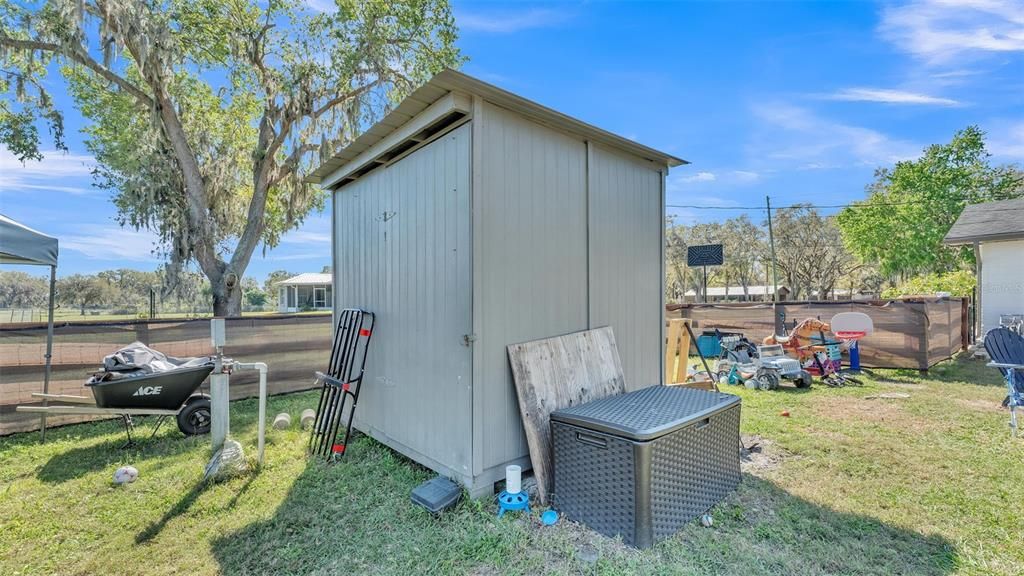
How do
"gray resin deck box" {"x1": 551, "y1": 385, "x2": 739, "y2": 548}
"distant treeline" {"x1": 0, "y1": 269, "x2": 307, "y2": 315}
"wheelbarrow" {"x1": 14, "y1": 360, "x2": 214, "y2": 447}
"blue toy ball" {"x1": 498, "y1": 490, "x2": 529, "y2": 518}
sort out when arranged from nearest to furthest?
"gray resin deck box" {"x1": 551, "y1": 385, "x2": 739, "y2": 548} → "blue toy ball" {"x1": 498, "y1": 490, "x2": 529, "y2": 518} → "wheelbarrow" {"x1": 14, "y1": 360, "x2": 214, "y2": 447} → "distant treeline" {"x1": 0, "y1": 269, "x2": 307, "y2": 315}

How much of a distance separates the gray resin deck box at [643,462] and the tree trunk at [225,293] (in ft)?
28.9

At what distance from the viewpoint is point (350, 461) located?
3.23m

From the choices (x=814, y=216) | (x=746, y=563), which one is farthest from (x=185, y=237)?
(x=814, y=216)

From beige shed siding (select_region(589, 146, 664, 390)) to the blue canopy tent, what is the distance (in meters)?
4.88

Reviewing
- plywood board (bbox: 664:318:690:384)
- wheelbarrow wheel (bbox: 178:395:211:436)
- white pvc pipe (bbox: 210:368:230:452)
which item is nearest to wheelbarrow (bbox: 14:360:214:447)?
wheelbarrow wheel (bbox: 178:395:211:436)

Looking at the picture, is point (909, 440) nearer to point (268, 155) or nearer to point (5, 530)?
point (5, 530)

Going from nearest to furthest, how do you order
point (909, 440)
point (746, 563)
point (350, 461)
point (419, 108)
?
1. point (746, 563)
2. point (419, 108)
3. point (350, 461)
4. point (909, 440)

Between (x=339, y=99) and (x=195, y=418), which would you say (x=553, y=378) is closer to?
(x=195, y=418)

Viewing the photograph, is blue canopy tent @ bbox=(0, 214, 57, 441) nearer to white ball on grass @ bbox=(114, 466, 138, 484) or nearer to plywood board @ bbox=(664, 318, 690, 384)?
white ball on grass @ bbox=(114, 466, 138, 484)

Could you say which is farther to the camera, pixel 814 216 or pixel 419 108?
pixel 814 216

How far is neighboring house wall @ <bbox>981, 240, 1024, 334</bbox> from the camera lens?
294 inches

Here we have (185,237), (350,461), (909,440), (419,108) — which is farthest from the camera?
(185,237)

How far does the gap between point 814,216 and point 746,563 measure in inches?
1042

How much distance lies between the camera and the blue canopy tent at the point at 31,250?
354 cm
